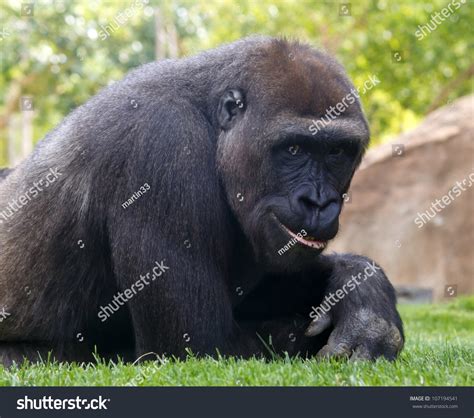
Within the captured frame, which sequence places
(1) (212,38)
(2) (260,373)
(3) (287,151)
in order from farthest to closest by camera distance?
(1) (212,38), (3) (287,151), (2) (260,373)

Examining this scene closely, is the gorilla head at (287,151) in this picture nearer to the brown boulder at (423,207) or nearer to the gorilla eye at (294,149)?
the gorilla eye at (294,149)

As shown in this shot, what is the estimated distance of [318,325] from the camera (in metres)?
5.32

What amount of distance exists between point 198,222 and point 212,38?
19921 mm

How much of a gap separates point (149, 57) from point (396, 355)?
1970cm

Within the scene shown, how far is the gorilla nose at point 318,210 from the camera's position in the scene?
4922 mm

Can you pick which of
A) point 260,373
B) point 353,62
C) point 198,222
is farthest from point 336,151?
point 353,62

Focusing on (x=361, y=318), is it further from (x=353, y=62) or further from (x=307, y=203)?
(x=353, y=62)

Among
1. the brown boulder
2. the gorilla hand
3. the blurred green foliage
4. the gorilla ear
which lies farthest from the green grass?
the blurred green foliage

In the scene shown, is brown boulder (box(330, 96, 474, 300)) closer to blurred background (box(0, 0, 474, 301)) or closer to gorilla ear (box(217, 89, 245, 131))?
blurred background (box(0, 0, 474, 301))

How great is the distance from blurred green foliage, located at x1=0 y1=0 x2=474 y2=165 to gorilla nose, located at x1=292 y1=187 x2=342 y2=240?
1685 centimetres

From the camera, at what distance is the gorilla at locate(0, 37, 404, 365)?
16.5 feet

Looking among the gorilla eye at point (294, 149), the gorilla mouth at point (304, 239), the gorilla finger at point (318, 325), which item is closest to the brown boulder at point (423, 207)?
the gorilla finger at point (318, 325)
